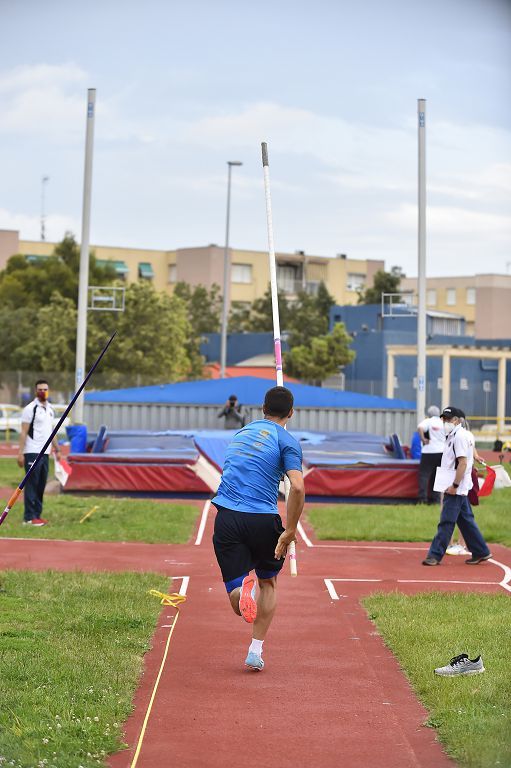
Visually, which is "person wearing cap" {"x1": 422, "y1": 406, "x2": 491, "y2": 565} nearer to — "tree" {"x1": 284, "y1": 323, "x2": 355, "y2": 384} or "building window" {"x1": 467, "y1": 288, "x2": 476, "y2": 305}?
"tree" {"x1": 284, "y1": 323, "x2": 355, "y2": 384}

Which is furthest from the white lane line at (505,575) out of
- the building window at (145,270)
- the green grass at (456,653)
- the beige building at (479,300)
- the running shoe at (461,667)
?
the building window at (145,270)

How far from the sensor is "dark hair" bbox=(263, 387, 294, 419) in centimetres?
849

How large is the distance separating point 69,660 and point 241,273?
9338 cm

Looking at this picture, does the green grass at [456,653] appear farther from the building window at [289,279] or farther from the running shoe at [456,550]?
the building window at [289,279]

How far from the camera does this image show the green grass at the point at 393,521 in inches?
674

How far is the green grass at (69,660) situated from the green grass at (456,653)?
72.6 inches

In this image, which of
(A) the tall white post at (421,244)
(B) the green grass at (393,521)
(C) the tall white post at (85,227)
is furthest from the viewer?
(C) the tall white post at (85,227)

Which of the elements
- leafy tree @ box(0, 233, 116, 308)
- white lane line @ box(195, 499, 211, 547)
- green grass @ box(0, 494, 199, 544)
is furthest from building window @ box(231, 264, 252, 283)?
green grass @ box(0, 494, 199, 544)

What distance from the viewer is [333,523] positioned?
18.5 metres

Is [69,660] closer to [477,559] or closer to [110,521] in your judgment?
[477,559]

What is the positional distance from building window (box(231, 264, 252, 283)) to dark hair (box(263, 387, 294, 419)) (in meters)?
92.1

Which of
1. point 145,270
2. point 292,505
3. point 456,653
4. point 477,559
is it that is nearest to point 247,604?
point 292,505

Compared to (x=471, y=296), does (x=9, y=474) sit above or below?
below

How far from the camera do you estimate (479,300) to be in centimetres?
9844
